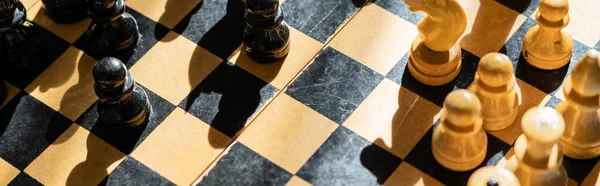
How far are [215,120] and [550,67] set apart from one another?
0.65 m

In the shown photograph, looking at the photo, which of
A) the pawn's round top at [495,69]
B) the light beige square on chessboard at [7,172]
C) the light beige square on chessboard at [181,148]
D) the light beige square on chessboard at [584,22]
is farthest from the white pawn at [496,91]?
the light beige square on chessboard at [7,172]

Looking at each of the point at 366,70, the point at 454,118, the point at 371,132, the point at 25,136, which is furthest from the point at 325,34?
the point at 25,136

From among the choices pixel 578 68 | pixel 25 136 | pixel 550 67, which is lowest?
pixel 25 136

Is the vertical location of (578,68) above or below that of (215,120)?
above

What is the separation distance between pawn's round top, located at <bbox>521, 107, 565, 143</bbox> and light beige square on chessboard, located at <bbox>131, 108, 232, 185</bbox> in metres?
0.55

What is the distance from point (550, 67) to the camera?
1.88 meters

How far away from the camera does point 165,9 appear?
6.77 ft

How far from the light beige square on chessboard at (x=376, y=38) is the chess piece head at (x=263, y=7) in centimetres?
19

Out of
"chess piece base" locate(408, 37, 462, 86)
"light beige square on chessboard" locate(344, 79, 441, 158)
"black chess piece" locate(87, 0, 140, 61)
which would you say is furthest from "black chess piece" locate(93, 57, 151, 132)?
"chess piece base" locate(408, 37, 462, 86)

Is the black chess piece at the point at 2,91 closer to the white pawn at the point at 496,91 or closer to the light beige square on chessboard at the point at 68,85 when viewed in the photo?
the light beige square on chessboard at the point at 68,85

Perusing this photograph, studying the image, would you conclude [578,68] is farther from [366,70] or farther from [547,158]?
[366,70]

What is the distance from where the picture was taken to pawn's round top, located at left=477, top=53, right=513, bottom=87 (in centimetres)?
166

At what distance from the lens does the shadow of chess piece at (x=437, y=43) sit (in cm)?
174

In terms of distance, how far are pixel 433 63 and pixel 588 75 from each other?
308 mm
